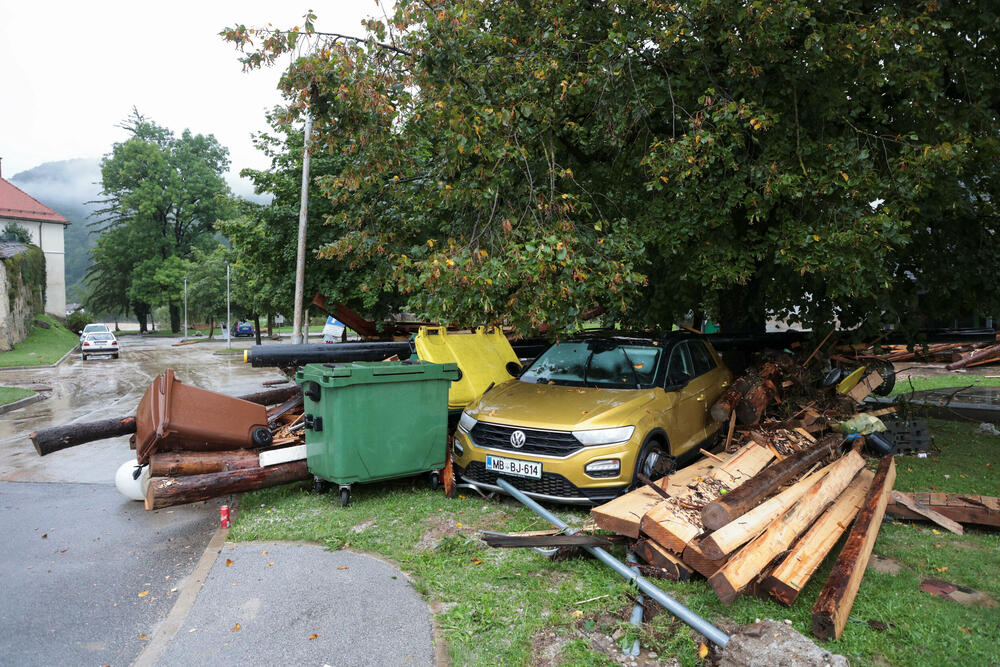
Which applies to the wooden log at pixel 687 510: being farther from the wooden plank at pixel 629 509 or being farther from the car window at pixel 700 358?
the car window at pixel 700 358

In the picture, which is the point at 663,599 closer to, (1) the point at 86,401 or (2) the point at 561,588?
(2) the point at 561,588

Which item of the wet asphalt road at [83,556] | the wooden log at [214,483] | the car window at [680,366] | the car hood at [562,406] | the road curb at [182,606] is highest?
the car window at [680,366]

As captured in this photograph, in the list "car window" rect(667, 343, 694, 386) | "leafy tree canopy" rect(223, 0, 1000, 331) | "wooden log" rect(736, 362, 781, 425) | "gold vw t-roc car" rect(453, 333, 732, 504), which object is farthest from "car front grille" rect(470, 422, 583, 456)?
"wooden log" rect(736, 362, 781, 425)

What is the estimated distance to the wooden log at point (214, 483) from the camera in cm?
568

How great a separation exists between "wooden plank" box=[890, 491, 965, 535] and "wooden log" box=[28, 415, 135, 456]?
730cm

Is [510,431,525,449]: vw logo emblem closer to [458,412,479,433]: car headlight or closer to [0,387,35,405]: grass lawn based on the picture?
[458,412,479,433]: car headlight

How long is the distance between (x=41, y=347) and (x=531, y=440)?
39394 millimetres

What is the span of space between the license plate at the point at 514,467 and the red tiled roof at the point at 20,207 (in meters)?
67.5

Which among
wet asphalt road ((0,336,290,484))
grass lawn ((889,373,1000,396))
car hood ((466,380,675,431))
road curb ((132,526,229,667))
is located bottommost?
wet asphalt road ((0,336,290,484))

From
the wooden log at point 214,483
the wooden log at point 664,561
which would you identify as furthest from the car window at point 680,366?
the wooden log at point 214,483

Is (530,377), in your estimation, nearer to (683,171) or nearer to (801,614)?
(683,171)

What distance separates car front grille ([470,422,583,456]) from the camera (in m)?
5.70

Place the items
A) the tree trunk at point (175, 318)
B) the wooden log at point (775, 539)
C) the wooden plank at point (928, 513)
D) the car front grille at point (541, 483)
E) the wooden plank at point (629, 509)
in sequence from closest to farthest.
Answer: the wooden log at point (775, 539), the wooden plank at point (629, 509), the wooden plank at point (928, 513), the car front grille at point (541, 483), the tree trunk at point (175, 318)

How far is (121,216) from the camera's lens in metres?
61.3
